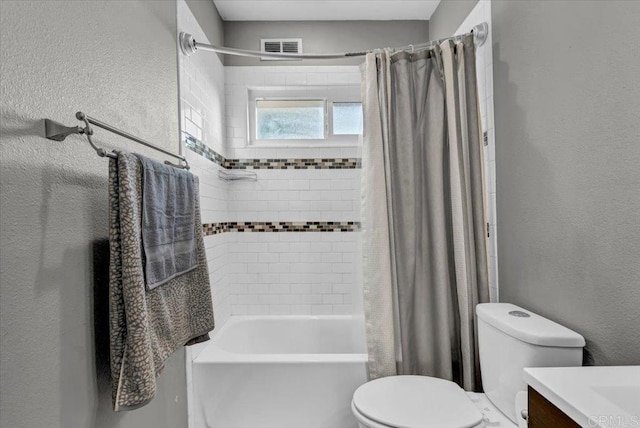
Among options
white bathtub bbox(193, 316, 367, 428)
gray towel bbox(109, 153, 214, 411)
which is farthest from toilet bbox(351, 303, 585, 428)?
gray towel bbox(109, 153, 214, 411)

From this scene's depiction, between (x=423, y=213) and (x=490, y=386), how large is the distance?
81 cm

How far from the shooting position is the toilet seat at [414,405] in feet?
4.24

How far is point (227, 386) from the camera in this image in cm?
188

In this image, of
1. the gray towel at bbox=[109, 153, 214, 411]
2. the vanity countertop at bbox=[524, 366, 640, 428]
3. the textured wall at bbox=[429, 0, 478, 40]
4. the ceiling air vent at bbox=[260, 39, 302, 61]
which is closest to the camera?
the vanity countertop at bbox=[524, 366, 640, 428]

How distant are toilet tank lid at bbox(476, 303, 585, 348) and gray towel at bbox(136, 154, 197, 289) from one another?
47.8 inches

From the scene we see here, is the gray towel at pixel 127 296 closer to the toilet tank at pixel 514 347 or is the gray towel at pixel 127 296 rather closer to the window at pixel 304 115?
the toilet tank at pixel 514 347

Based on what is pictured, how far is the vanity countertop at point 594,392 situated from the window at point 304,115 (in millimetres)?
2183

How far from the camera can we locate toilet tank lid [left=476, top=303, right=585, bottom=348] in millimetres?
1185

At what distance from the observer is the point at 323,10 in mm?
2568

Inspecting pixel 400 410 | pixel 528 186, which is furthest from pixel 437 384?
pixel 528 186

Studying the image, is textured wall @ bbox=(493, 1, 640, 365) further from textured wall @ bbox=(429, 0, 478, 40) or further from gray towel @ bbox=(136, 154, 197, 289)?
gray towel @ bbox=(136, 154, 197, 289)

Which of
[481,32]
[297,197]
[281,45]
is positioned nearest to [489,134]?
[481,32]

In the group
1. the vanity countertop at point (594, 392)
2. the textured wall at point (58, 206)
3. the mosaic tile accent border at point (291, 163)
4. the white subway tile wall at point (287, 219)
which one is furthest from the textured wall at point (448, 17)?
the vanity countertop at point (594, 392)

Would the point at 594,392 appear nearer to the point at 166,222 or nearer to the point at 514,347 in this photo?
the point at 514,347
